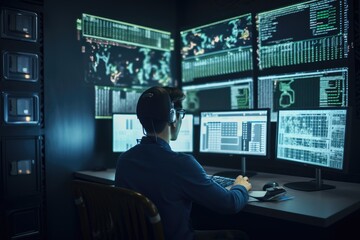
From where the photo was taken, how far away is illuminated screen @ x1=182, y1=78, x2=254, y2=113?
271 cm

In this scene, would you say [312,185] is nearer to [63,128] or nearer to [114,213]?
[114,213]

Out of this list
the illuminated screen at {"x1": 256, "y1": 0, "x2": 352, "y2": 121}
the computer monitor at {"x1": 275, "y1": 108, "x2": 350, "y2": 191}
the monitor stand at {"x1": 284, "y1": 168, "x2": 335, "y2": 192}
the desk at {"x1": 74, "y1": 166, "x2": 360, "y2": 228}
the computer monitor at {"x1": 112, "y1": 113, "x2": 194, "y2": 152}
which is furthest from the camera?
the computer monitor at {"x1": 112, "y1": 113, "x2": 194, "y2": 152}

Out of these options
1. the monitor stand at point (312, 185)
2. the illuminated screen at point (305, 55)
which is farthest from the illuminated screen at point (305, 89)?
the monitor stand at point (312, 185)

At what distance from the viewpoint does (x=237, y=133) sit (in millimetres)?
2312

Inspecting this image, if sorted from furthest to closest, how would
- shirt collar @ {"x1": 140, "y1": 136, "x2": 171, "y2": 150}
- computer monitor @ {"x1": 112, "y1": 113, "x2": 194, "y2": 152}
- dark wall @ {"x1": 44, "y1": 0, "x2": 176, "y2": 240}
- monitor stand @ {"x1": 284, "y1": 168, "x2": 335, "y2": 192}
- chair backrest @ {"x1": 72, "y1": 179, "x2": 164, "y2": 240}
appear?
computer monitor @ {"x1": 112, "y1": 113, "x2": 194, "y2": 152}
dark wall @ {"x1": 44, "y1": 0, "x2": 176, "y2": 240}
monitor stand @ {"x1": 284, "y1": 168, "x2": 335, "y2": 192}
shirt collar @ {"x1": 140, "y1": 136, "x2": 171, "y2": 150}
chair backrest @ {"x1": 72, "y1": 179, "x2": 164, "y2": 240}

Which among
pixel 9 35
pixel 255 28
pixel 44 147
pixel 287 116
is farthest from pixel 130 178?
pixel 255 28

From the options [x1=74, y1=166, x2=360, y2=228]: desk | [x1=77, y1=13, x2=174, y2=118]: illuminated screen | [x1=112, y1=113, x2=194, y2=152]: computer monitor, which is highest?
[x1=77, y1=13, x2=174, y2=118]: illuminated screen

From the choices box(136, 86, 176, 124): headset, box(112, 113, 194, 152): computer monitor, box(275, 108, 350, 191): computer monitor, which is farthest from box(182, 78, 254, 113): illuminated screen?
box(136, 86, 176, 124): headset

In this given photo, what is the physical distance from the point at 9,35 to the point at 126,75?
952mm

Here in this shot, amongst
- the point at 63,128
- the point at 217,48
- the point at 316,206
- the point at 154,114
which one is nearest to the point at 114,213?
the point at 154,114

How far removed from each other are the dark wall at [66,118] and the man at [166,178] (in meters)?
1.20

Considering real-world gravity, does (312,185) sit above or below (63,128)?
below

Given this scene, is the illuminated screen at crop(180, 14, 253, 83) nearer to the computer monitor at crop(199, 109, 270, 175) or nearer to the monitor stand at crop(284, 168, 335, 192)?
the computer monitor at crop(199, 109, 270, 175)

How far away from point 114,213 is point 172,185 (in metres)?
0.26
